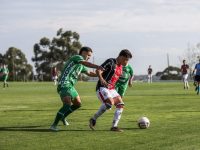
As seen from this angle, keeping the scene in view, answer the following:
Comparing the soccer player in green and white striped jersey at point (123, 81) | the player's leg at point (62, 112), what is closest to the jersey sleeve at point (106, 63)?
the player's leg at point (62, 112)

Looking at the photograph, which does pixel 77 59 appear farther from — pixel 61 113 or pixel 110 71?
pixel 61 113


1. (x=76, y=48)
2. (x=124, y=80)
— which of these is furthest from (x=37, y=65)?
(x=124, y=80)

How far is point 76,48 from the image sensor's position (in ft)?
270

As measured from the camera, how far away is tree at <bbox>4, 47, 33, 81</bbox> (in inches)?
3398

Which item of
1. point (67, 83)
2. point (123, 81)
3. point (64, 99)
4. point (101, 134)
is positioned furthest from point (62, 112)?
point (123, 81)

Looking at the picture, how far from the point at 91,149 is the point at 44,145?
1.06 metres

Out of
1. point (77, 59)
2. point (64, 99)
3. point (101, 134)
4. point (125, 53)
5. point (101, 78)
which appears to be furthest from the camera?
point (64, 99)

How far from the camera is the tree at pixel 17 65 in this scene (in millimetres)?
86312

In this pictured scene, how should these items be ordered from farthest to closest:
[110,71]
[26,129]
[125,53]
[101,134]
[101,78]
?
1. [26,129]
2. [110,71]
3. [125,53]
4. [101,78]
5. [101,134]

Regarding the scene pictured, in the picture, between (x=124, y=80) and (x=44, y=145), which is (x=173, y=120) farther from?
(x=44, y=145)

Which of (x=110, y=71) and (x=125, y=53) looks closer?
(x=125, y=53)

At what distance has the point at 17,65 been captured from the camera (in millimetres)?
87688

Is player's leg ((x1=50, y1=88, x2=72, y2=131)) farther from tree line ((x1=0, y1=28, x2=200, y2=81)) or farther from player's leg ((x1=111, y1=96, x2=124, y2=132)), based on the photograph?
tree line ((x1=0, y1=28, x2=200, y2=81))

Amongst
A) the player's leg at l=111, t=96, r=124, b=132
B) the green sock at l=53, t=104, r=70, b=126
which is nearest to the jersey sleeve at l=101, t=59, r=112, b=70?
the player's leg at l=111, t=96, r=124, b=132
